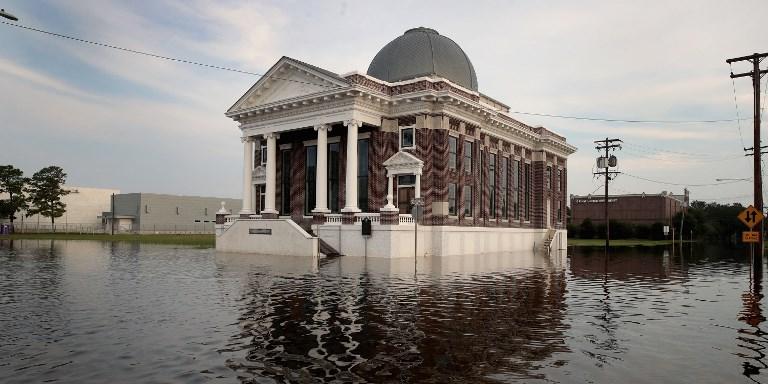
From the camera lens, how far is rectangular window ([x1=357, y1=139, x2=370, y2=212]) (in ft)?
129

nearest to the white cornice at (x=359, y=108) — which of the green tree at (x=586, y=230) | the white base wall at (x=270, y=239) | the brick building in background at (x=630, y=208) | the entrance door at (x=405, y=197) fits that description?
the entrance door at (x=405, y=197)

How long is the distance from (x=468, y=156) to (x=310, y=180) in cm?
1151

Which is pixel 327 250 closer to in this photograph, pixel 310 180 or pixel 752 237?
pixel 310 180

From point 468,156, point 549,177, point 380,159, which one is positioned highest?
point 468,156

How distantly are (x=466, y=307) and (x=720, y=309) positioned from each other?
20.3ft

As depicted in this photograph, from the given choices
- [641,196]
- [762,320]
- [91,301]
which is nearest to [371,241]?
[91,301]

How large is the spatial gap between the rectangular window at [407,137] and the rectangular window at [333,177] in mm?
5388

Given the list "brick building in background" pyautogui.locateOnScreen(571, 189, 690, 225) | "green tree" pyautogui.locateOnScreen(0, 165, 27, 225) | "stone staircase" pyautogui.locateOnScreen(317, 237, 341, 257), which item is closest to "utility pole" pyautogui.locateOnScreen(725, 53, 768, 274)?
"stone staircase" pyautogui.locateOnScreen(317, 237, 341, 257)

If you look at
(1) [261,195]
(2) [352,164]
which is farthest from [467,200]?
(1) [261,195]

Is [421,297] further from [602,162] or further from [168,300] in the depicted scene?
[602,162]

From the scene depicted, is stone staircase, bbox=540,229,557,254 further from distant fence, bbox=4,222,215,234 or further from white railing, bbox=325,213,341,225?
distant fence, bbox=4,222,215,234

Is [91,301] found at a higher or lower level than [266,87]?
lower

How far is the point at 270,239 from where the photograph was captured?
36.1m

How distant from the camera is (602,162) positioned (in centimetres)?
5819
